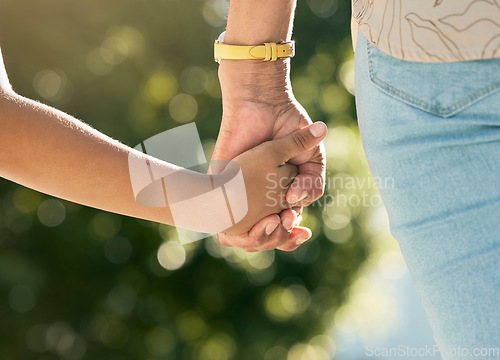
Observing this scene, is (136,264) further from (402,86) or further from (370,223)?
(402,86)

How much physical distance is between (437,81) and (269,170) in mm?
625

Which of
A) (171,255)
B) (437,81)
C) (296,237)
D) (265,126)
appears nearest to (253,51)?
(265,126)

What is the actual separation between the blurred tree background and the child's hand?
1688mm

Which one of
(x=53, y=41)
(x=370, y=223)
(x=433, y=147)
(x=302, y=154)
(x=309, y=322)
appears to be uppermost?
(x=433, y=147)

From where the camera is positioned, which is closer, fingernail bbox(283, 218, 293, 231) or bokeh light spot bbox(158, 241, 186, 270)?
fingernail bbox(283, 218, 293, 231)

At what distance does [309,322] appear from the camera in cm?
339

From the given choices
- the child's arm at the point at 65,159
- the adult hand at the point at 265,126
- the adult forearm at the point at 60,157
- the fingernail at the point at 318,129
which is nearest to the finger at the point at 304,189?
the adult hand at the point at 265,126

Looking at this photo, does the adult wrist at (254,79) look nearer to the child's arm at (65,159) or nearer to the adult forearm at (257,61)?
the adult forearm at (257,61)

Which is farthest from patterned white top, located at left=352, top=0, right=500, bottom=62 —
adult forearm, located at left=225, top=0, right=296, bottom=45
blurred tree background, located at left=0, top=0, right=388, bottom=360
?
blurred tree background, located at left=0, top=0, right=388, bottom=360

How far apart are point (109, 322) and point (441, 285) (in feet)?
8.81

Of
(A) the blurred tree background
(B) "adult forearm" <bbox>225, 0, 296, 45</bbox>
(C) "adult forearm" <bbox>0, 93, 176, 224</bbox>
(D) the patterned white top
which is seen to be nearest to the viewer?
(D) the patterned white top

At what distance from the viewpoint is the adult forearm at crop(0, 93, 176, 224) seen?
3.45 ft

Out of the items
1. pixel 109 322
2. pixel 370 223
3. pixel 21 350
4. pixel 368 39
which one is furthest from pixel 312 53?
pixel 368 39

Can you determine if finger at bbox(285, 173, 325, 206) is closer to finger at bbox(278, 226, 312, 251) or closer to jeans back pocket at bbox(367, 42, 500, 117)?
→ finger at bbox(278, 226, 312, 251)
